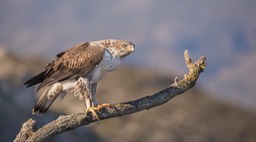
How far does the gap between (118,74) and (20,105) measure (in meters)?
36.4

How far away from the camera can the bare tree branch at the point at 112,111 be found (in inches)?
636

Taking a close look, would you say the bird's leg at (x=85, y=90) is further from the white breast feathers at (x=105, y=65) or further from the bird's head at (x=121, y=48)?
the bird's head at (x=121, y=48)

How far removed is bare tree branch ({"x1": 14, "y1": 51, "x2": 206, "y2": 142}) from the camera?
16156 millimetres

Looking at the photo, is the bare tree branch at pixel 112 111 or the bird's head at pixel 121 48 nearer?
the bare tree branch at pixel 112 111

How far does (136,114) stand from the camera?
2667 inches

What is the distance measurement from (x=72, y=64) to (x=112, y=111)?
1939mm

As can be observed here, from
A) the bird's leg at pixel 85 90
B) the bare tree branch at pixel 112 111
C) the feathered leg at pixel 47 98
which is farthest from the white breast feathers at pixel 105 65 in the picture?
the bare tree branch at pixel 112 111

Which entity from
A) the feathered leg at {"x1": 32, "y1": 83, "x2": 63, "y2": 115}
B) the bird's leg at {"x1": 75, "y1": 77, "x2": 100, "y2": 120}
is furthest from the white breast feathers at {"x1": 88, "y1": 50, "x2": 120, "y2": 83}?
the feathered leg at {"x1": 32, "y1": 83, "x2": 63, "y2": 115}

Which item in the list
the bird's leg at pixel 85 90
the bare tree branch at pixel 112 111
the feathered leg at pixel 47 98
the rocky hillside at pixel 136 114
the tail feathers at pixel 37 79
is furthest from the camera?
the rocky hillside at pixel 136 114

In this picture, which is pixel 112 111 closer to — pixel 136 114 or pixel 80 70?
pixel 80 70

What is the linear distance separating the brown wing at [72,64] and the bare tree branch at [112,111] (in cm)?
137

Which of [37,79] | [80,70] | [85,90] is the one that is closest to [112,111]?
[85,90]

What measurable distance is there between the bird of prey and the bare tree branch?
104 centimetres

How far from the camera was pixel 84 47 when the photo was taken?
60.3 ft
